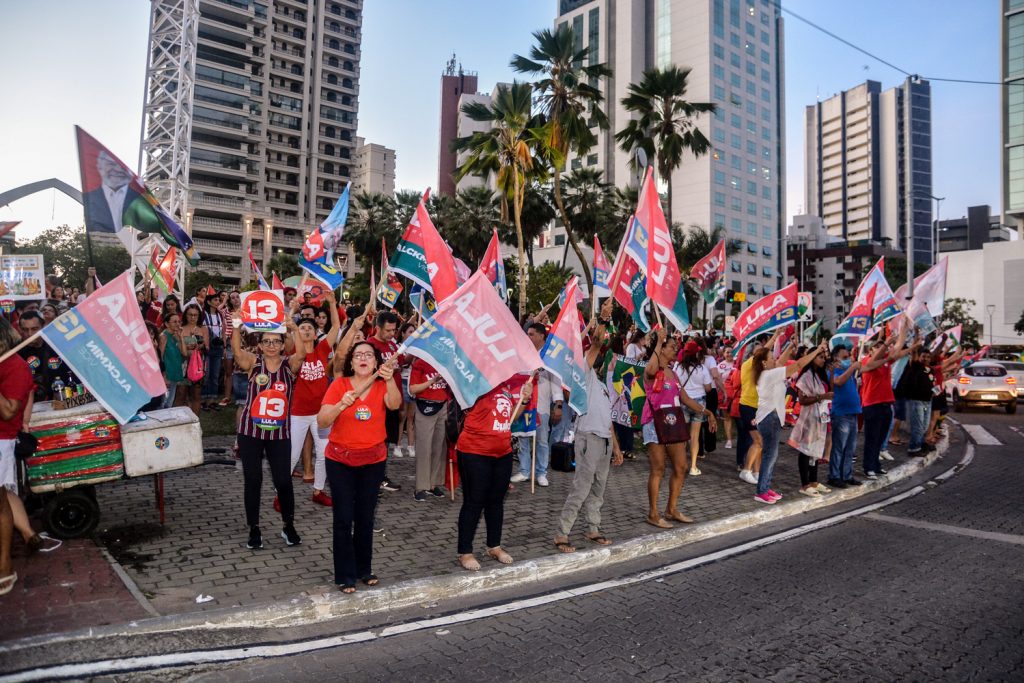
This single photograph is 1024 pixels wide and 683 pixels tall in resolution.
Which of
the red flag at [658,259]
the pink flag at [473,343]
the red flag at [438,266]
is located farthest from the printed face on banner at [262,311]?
the red flag at [658,259]

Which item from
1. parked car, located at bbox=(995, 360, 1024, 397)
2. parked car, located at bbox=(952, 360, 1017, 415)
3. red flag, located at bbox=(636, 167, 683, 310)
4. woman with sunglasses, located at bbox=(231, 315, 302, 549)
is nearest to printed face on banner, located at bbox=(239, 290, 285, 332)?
woman with sunglasses, located at bbox=(231, 315, 302, 549)

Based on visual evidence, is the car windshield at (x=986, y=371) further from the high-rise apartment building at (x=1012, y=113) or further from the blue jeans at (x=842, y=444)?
the high-rise apartment building at (x=1012, y=113)

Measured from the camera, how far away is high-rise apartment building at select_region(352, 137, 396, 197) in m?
118

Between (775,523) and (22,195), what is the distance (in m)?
10.4

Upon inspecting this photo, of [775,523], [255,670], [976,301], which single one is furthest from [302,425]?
[976,301]

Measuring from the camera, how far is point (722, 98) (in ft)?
271

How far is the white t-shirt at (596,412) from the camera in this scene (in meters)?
6.36

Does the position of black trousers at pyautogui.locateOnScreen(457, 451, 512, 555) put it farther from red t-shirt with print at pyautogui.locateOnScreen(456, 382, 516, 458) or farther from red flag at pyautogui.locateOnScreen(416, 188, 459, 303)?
red flag at pyautogui.locateOnScreen(416, 188, 459, 303)

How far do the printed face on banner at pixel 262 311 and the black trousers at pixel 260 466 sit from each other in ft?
3.07

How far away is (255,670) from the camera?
13.1 feet

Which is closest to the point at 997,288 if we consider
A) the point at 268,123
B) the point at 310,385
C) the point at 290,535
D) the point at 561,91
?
the point at 561,91

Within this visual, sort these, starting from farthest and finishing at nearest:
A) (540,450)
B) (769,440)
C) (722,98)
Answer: (722,98) → (540,450) → (769,440)

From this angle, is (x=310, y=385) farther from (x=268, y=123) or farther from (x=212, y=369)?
(x=268, y=123)

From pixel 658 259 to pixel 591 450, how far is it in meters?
2.49
